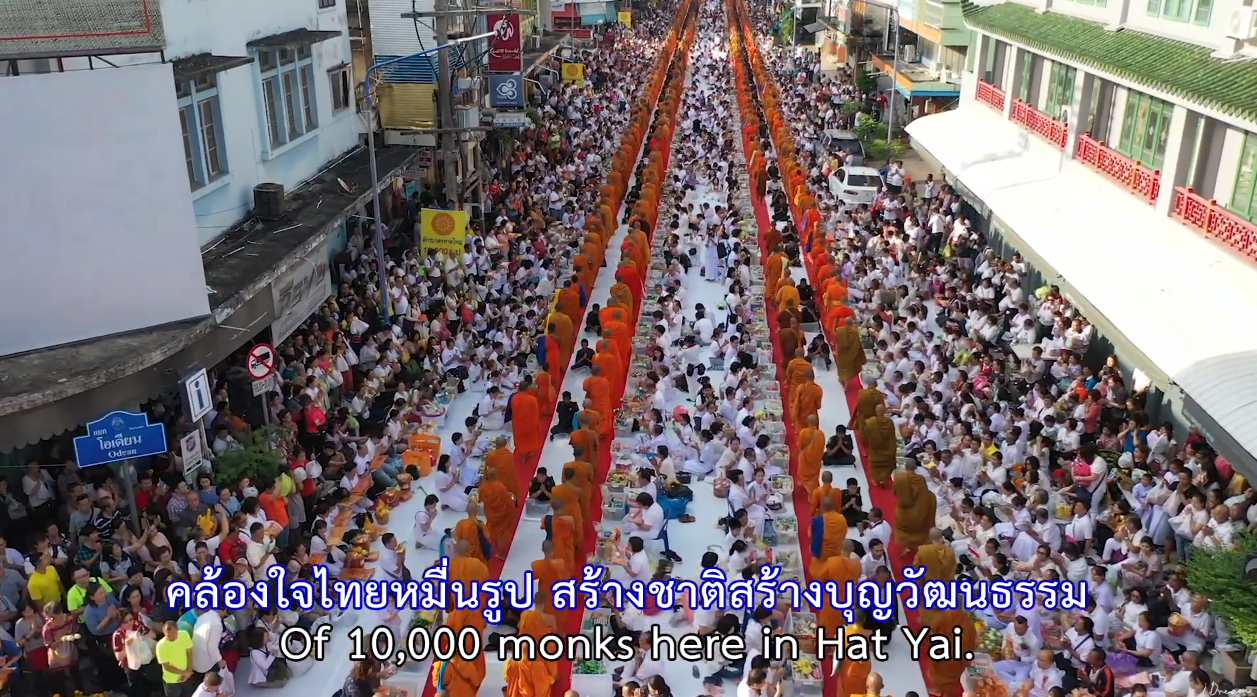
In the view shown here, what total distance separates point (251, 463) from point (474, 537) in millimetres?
2772

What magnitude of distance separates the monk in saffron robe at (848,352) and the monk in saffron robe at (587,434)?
4.66m

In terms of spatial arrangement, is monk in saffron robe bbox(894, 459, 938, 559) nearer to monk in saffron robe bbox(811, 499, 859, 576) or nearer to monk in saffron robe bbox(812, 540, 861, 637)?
monk in saffron robe bbox(811, 499, 859, 576)

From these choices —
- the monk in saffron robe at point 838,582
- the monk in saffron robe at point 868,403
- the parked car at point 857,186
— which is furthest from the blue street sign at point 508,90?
the monk in saffron robe at point 838,582

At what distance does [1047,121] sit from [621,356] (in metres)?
9.82

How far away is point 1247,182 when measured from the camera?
13367 mm

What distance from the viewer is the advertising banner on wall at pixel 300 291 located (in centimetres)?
1414

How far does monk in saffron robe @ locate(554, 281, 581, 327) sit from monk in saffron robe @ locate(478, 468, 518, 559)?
20.8ft

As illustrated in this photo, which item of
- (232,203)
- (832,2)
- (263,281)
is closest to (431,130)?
(232,203)

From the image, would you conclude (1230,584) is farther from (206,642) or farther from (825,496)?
(206,642)

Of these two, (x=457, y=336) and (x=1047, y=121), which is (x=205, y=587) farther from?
(x=1047, y=121)

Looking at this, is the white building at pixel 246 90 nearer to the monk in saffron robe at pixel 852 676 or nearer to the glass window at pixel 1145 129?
the monk in saffron robe at pixel 852 676

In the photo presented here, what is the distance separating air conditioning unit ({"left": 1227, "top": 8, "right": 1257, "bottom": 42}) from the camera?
12805 millimetres

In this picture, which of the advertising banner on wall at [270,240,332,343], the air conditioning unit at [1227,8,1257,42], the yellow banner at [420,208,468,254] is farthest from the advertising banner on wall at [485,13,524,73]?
the air conditioning unit at [1227,8,1257,42]

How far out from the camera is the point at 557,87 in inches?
1640
